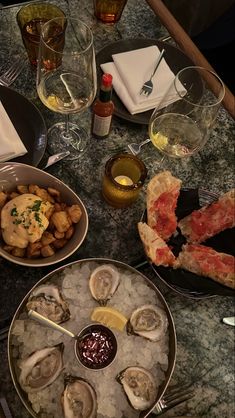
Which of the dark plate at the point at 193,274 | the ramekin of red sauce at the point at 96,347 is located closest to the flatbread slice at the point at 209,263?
the dark plate at the point at 193,274

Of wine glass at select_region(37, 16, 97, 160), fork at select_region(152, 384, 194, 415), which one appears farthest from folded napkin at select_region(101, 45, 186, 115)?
fork at select_region(152, 384, 194, 415)

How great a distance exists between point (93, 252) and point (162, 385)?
0.36 metres

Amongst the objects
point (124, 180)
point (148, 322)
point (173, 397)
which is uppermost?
point (124, 180)

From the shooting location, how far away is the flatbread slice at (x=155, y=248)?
1.06 meters

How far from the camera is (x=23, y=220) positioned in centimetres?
104

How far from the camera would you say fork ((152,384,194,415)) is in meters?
1.00

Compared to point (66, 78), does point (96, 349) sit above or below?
below

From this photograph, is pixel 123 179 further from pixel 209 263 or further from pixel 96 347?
pixel 96 347

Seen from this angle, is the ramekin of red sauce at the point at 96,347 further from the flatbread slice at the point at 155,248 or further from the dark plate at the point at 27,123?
the dark plate at the point at 27,123

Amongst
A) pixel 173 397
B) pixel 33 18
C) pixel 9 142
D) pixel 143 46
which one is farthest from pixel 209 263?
pixel 33 18

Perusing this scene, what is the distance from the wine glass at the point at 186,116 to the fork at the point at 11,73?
0.46 m

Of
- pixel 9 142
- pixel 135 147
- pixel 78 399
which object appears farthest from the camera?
pixel 135 147

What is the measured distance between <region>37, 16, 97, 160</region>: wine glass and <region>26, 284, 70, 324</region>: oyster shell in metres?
0.42

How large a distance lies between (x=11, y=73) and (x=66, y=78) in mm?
228
